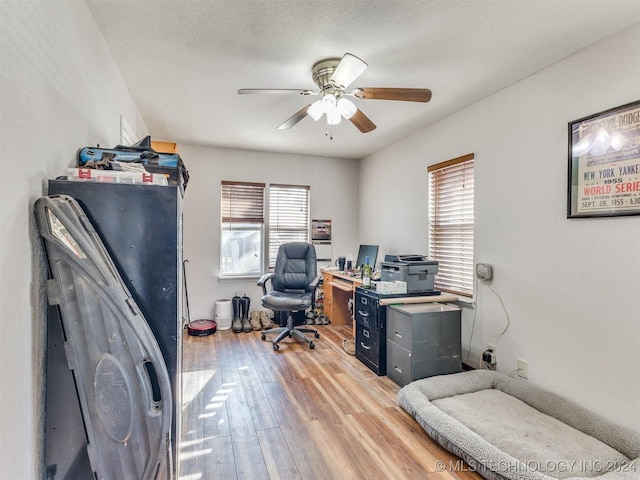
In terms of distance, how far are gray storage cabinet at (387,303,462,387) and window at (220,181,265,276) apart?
2517mm

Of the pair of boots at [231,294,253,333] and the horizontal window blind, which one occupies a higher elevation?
the horizontal window blind

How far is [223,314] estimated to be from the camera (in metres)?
4.25

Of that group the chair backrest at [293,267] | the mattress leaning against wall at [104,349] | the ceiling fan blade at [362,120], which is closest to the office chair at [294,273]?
the chair backrest at [293,267]

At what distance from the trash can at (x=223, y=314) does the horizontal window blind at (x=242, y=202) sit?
115 cm

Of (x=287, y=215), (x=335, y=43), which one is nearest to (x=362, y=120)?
(x=335, y=43)

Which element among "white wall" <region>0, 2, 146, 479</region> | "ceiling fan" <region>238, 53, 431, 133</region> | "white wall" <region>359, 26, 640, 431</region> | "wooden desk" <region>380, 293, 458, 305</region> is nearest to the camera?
"white wall" <region>0, 2, 146, 479</region>

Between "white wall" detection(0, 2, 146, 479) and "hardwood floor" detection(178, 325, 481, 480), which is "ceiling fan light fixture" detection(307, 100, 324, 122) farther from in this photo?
"hardwood floor" detection(178, 325, 481, 480)

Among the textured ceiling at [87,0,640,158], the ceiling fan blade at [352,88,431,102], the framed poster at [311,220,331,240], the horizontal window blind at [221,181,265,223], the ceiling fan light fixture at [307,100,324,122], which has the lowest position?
the framed poster at [311,220,331,240]

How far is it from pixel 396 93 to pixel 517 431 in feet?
7.42

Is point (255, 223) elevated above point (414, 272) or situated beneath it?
elevated above

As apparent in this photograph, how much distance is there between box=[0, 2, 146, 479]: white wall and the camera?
38.2 inches

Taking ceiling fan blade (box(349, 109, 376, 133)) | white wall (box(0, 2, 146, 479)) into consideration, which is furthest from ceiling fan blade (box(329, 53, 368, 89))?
white wall (box(0, 2, 146, 479))

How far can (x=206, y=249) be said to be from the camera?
4.40m

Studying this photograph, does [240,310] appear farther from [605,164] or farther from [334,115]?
[605,164]
